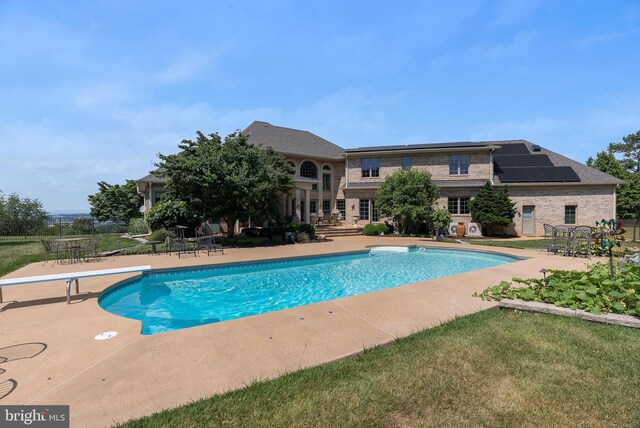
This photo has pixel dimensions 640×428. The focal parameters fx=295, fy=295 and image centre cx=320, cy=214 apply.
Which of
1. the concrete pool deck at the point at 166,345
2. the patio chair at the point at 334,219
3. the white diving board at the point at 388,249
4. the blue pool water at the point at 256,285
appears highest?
the patio chair at the point at 334,219

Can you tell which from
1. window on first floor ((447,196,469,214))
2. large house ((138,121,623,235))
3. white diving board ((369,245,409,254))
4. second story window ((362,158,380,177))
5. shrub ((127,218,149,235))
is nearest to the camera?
white diving board ((369,245,409,254))

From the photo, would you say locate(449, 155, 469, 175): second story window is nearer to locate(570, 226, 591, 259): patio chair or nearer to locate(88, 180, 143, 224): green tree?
locate(570, 226, 591, 259): patio chair

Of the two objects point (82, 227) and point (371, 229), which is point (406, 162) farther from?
point (82, 227)

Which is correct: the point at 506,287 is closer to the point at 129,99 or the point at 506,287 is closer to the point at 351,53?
the point at 351,53

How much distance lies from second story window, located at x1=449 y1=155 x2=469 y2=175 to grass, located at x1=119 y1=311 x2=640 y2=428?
20.7m

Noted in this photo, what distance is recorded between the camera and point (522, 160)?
23.6 metres

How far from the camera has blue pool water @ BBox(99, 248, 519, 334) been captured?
6574 millimetres

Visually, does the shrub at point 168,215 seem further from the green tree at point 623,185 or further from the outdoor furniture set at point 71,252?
the green tree at point 623,185

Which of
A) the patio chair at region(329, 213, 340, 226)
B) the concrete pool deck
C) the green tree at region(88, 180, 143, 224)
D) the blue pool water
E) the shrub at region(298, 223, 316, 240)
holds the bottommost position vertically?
the blue pool water

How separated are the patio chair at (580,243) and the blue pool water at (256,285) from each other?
7.53 feet

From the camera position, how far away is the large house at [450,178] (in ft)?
66.2

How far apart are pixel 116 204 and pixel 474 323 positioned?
35.5 metres

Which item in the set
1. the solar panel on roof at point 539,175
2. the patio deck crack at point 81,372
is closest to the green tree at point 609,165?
the solar panel on roof at point 539,175

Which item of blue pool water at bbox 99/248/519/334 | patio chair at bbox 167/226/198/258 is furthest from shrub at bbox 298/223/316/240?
patio chair at bbox 167/226/198/258
